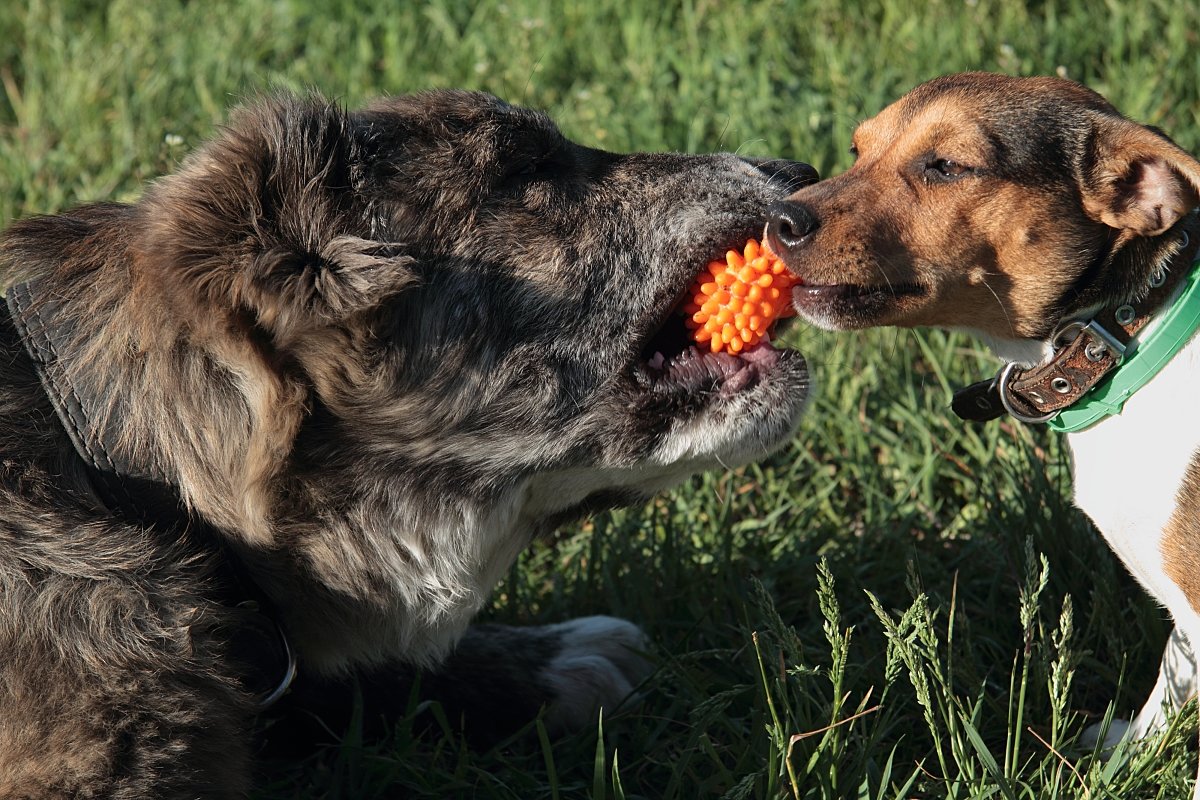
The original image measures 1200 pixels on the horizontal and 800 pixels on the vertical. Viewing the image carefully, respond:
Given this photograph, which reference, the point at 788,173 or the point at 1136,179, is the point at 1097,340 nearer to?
the point at 1136,179

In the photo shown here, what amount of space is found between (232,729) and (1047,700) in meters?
1.81

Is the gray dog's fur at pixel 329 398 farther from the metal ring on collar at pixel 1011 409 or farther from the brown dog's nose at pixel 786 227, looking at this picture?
the metal ring on collar at pixel 1011 409

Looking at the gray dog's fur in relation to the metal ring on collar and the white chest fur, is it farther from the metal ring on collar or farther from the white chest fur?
the white chest fur

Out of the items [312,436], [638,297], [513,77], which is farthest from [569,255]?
[513,77]

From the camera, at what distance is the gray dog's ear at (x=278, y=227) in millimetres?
2365

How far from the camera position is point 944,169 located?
118 inches

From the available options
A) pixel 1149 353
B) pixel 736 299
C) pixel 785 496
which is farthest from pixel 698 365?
pixel 785 496

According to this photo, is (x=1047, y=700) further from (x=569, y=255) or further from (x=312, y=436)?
(x=312, y=436)

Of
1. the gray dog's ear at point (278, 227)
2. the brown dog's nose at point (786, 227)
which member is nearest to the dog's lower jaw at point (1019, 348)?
the brown dog's nose at point (786, 227)

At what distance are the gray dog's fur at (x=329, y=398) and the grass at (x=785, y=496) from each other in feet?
1.25

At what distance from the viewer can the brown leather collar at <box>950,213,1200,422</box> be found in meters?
2.75

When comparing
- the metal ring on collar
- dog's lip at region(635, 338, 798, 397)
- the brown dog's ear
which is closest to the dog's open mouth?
dog's lip at region(635, 338, 798, 397)

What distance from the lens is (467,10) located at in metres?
5.99

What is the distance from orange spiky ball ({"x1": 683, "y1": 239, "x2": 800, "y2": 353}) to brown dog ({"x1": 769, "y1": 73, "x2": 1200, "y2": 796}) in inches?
2.4
